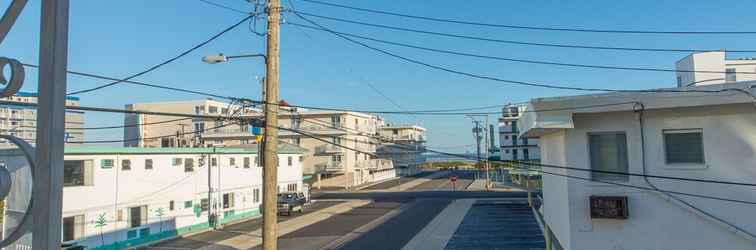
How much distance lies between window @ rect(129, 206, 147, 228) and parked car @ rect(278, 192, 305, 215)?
11.1 meters

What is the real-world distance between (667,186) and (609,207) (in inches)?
43.9

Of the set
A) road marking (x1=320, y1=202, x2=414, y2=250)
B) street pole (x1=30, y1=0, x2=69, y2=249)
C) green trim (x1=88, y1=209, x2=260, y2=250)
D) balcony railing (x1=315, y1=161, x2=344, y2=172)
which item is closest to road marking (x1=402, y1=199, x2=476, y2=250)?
road marking (x1=320, y1=202, x2=414, y2=250)

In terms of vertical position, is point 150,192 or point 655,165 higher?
point 655,165

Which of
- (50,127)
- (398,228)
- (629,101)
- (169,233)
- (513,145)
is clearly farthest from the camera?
(513,145)

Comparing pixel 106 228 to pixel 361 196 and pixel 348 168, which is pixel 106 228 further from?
pixel 348 168

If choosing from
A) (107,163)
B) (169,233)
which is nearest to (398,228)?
(169,233)

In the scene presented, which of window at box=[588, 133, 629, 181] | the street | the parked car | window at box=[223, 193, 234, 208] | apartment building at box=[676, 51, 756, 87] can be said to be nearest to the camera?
window at box=[588, 133, 629, 181]

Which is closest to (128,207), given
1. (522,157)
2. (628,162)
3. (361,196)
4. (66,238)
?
(66,238)

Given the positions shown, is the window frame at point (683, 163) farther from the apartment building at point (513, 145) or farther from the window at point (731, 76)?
the apartment building at point (513, 145)

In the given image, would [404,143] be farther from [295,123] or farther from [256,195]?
[256,195]

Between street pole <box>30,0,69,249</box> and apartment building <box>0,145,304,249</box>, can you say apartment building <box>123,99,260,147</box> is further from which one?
street pole <box>30,0,69,249</box>

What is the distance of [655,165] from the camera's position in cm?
904

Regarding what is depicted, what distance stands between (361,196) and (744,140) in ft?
133

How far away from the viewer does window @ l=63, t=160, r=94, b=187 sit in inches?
758
